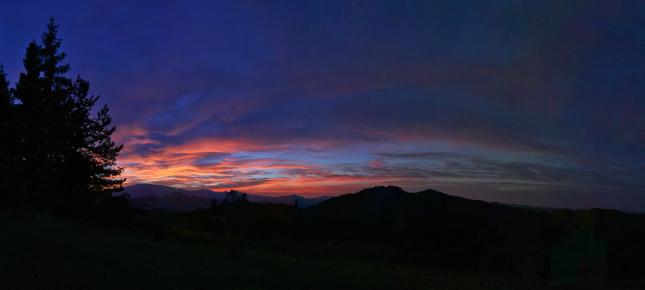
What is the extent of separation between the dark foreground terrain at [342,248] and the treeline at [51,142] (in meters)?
4.01

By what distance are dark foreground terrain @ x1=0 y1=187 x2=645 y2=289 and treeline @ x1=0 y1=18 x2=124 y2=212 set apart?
4.01 metres

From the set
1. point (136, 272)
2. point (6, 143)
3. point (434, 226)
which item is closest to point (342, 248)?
point (434, 226)

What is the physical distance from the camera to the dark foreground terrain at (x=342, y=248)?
33.9 feet

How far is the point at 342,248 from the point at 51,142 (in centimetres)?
2370

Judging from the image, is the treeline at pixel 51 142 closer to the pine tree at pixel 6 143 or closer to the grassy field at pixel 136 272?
the pine tree at pixel 6 143

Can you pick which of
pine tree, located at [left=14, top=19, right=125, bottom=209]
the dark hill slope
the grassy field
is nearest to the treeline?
pine tree, located at [left=14, top=19, right=125, bottom=209]

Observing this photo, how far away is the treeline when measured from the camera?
28.2 meters

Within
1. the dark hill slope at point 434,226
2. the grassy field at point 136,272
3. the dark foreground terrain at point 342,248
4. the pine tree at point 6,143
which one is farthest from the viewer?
the dark hill slope at point 434,226

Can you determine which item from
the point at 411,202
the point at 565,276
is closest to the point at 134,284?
the point at 565,276

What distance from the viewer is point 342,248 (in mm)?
31453

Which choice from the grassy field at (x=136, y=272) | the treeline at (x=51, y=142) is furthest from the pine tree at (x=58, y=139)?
the grassy field at (x=136, y=272)

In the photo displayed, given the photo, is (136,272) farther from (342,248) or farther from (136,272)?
(342,248)

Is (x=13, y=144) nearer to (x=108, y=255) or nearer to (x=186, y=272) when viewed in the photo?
(x=108, y=255)

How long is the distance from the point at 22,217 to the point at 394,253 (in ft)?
83.7
